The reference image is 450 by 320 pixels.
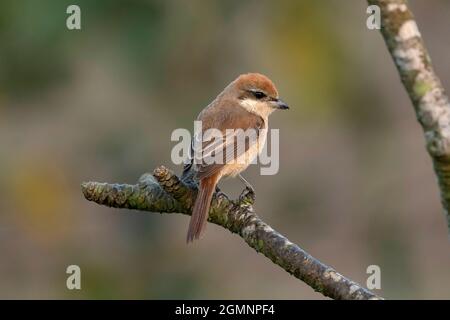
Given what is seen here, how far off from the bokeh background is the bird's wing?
1.83 meters

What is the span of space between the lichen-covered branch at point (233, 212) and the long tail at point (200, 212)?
36 millimetres

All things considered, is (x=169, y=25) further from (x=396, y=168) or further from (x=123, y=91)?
(x=396, y=168)

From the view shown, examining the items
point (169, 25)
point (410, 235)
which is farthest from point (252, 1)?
point (410, 235)

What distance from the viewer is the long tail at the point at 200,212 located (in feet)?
14.0

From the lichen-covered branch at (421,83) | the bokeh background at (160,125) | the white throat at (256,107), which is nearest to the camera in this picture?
the lichen-covered branch at (421,83)

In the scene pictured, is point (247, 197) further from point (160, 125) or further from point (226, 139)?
point (160, 125)

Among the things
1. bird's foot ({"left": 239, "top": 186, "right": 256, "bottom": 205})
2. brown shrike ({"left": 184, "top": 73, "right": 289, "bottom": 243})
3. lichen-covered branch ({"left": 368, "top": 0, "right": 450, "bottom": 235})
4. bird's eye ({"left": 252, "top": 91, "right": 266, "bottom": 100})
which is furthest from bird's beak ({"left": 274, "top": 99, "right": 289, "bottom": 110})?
lichen-covered branch ({"left": 368, "top": 0, "right": 450, "bottom": 235})

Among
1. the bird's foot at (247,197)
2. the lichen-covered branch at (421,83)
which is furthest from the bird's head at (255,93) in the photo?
the lichen-covered branch at (421,83)

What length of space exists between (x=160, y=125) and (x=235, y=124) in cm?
241

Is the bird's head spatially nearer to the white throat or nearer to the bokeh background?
the white throat

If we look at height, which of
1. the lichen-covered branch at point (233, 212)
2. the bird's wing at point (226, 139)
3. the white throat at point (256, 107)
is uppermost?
the white throat at point (256, 107)

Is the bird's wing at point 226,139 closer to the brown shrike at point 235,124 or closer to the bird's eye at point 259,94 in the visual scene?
the brown shrike at point 235,124

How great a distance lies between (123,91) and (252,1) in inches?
64.1

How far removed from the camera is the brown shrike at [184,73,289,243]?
16.1 ft
